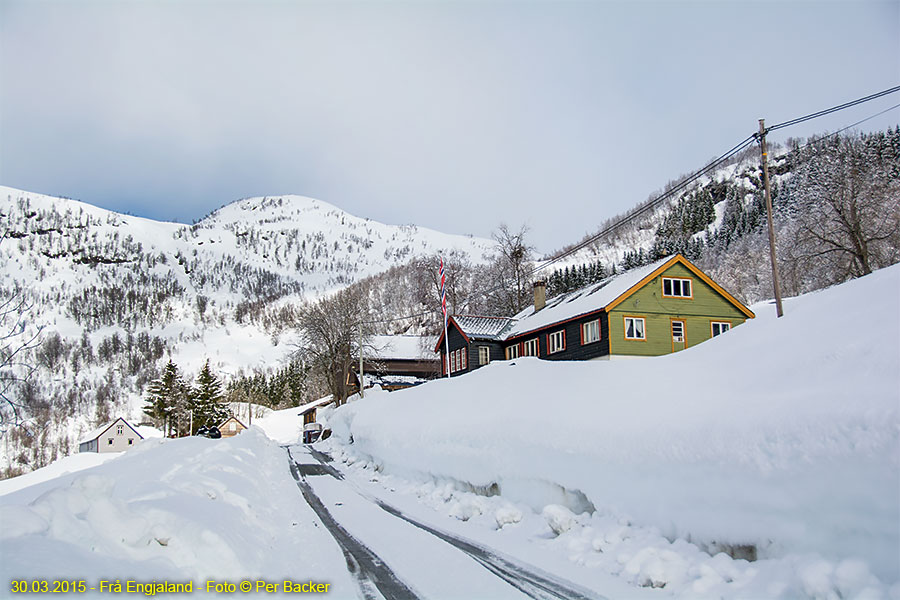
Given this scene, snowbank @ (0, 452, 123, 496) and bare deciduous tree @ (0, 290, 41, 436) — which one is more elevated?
bare deciduous tree @ (0, 290, 41, 436)

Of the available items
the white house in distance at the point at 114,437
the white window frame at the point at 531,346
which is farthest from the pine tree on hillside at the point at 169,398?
the white window frame at the point at 531,346

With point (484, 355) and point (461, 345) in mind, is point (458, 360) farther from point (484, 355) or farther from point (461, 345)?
point (484, 355)

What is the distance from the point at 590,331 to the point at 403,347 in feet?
132

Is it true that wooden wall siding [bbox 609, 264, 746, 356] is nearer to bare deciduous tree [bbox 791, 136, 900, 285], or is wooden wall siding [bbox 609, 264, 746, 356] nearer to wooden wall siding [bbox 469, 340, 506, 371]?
bare deciduous tree [bbox 791, 136, 900, 285]

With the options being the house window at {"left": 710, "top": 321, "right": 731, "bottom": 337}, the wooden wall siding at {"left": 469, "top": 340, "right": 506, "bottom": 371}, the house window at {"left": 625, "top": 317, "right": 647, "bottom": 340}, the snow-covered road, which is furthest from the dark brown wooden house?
the snow-covered road

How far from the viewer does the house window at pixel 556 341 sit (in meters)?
42.3

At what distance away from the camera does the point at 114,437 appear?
10906cm

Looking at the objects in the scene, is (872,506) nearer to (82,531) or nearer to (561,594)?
(561,594)

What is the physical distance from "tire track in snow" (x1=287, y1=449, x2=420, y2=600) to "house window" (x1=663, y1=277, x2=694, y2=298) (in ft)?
106

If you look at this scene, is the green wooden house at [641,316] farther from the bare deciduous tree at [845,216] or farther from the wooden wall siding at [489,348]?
the bare deciduous tree at [845,216]

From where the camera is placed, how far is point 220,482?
1399cm

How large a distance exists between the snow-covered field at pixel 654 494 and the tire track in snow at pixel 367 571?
0.25m

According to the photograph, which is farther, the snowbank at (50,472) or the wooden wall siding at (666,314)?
the wooden wall siding at (666,314)

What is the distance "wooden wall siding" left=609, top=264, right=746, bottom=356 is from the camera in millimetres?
38406
